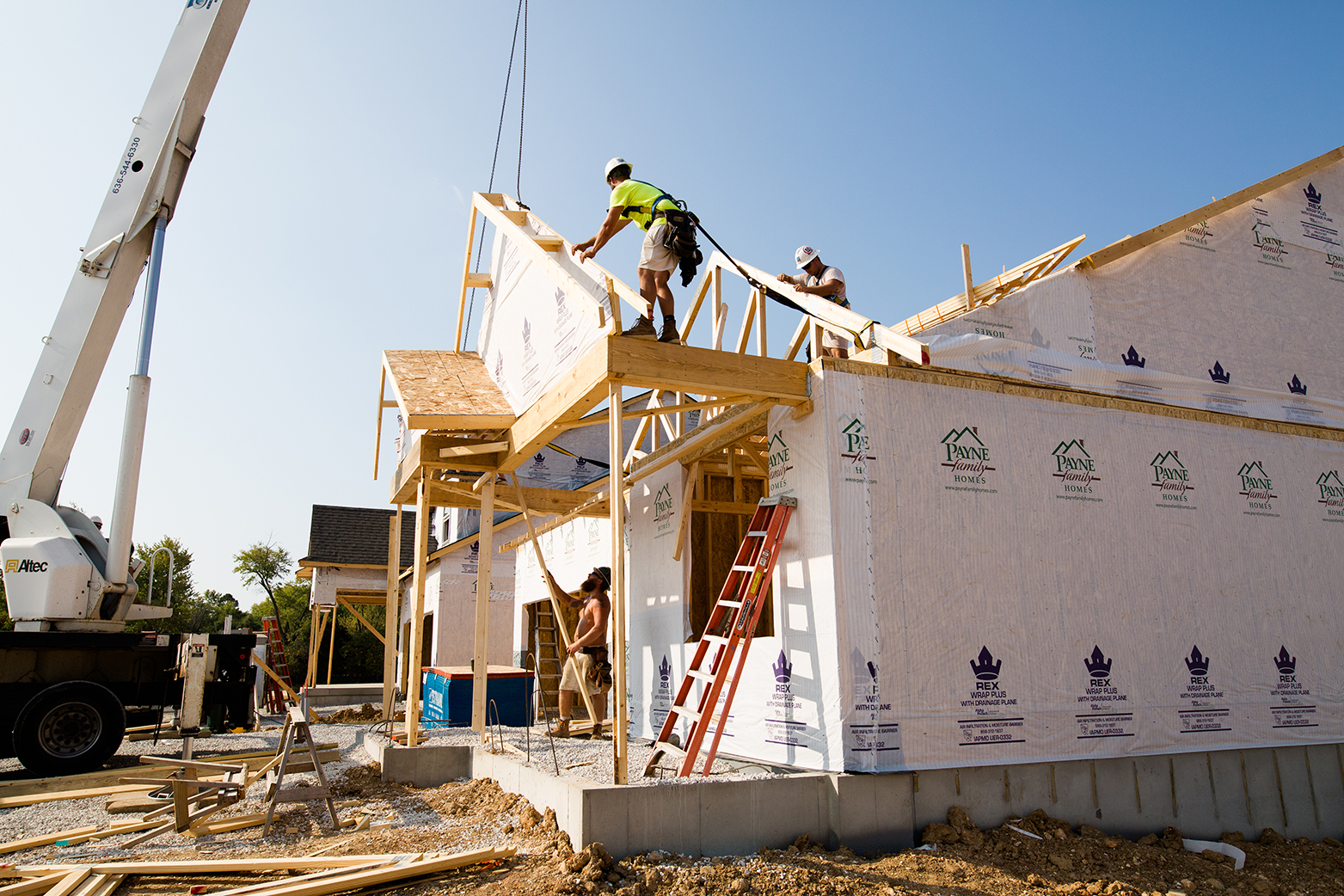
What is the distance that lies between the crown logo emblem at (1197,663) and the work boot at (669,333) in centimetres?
510

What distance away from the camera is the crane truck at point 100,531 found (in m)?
8.50

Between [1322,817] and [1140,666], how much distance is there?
7.67 ft

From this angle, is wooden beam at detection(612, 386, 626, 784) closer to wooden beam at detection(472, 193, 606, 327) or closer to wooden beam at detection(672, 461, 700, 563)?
wooden beam at detection(472, 193, 606, 327)

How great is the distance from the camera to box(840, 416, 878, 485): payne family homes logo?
20.0 feet

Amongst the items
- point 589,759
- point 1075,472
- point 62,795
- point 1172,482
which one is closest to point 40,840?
point 62,795

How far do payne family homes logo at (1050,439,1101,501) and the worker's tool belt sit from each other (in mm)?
4788

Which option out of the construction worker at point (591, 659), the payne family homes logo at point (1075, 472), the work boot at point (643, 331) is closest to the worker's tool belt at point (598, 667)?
the construction worker at point (591, 659)

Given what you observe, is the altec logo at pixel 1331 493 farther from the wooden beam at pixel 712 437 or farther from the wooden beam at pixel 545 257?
the wooden beam at pixel 545 257

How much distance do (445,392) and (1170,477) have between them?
7.04m

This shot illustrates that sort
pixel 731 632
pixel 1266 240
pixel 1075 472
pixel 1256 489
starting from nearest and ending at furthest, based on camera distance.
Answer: pixel 731 632 < pixel 1075 472 < pixel 1256 489 < pixel 1266 240

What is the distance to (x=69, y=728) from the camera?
852 cm

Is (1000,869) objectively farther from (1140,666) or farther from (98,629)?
(98,629)

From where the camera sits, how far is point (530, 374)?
8.11 m

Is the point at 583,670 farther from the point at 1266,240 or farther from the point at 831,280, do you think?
the point at 1266,240
